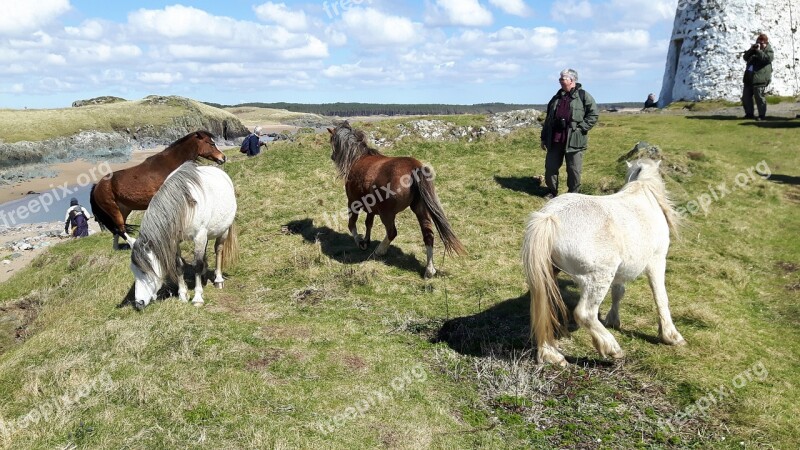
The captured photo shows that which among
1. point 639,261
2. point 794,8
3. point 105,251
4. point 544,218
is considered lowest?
point 105,251

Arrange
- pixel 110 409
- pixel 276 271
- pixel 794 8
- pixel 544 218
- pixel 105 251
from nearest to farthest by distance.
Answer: pixel 110 409
pixel 544 218
pixel 276 271
pixel 105 251
pixel 794 8

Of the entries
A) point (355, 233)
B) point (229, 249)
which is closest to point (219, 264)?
point (229, 249)

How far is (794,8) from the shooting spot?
79.8 ft

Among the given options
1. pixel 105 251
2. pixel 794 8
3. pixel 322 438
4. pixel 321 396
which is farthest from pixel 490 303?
pixel 794 8

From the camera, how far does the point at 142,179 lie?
10.1 meters

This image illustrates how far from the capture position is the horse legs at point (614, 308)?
21.2 ft

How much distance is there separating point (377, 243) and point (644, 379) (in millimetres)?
6307

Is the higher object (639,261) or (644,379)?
(639,261)

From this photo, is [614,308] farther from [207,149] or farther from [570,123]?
[207,149]

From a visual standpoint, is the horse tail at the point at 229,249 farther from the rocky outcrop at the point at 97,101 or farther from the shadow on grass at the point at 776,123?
the rocky outcrop at the point at 97,101

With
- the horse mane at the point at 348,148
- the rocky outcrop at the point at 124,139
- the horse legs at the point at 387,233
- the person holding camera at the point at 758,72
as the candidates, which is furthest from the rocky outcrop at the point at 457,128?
the rocky outcrop at the point at 124,139

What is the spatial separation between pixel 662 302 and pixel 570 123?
5.87 meters

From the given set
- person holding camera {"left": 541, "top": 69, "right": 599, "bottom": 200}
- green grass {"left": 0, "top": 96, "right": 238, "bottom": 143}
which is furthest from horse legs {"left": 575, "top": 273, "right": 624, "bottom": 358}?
green grass {"left": 0, "top": 96, "right": 238, "bottom": 143}

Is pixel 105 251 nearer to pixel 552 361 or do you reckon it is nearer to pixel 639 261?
pixel 552 361
